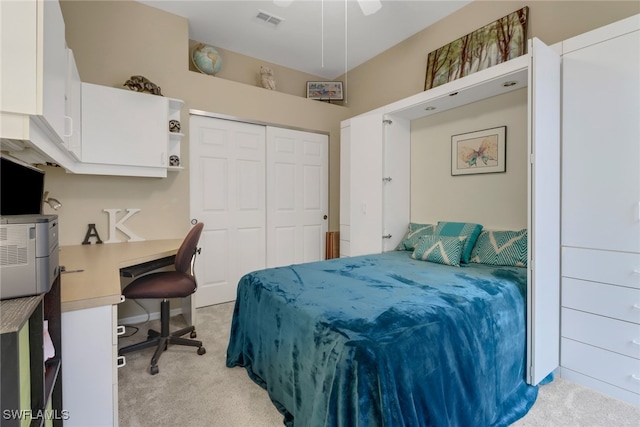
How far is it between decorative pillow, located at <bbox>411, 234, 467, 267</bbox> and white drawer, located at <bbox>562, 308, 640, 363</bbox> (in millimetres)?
774

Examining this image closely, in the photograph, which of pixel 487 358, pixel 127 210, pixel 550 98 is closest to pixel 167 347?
pixel 127 210

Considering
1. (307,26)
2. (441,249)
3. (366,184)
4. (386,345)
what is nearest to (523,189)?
(441,249)

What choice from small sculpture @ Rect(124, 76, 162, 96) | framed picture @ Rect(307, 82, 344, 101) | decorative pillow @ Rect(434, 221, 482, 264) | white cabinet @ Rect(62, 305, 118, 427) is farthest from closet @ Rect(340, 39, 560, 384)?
white cabinet @ Rect(62, 305, 118, 427)

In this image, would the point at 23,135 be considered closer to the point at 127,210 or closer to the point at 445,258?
the point at 127,210

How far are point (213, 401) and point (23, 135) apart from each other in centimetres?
165

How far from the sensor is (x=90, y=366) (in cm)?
121

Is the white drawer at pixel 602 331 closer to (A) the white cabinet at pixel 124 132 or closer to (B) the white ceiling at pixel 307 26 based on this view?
Answer: (B) the white ceiling at pixel 307 26

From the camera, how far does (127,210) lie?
2.95 meters

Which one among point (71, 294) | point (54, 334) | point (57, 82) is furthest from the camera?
point (57, 82)

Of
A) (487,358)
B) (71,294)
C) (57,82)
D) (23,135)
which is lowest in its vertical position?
(487,358)

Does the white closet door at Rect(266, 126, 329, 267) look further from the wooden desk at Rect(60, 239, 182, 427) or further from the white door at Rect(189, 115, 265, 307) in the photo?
the wooden desk at Rect(60, 239, 182, 427)

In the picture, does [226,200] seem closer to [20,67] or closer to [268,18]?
[268,18]

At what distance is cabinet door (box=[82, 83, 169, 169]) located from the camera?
253cm

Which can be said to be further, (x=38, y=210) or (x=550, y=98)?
(x=550, y=98)
